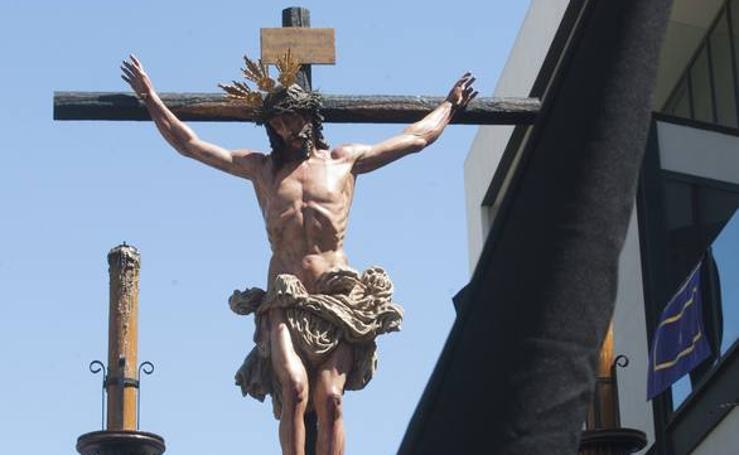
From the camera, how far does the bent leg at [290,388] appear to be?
28.8 ft

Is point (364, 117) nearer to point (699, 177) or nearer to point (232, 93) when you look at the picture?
point (232, 93)

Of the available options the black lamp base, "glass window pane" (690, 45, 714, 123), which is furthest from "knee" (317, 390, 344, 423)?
"glass window pane" (690, 45, 714, 123)

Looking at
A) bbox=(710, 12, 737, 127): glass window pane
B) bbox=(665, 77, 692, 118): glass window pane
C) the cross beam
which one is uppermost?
bbox=(665, 77, 692, 118): glass window pane

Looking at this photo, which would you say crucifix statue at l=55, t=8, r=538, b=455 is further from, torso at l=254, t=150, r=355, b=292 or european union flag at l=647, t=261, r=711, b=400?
european union flag at l=647, t=261, r=711, b=400

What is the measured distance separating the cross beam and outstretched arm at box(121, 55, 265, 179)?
0.17m

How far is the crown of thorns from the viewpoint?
9219 mm

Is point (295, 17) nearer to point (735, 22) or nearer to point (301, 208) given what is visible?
point (301, 208)

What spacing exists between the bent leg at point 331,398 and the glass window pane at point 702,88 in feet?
64.2

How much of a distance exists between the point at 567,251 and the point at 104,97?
26.5 feet

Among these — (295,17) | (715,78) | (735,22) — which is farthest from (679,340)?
(295,17)

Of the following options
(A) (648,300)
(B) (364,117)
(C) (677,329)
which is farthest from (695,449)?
(B) (364,117)

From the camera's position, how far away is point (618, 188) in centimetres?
239

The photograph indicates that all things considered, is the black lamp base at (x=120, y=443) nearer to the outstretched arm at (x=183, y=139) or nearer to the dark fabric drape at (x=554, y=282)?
the outstretched arm at (x=183, y=139)

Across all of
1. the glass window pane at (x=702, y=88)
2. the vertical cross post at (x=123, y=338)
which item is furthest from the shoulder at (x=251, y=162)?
the glass window pane at (x=702, y=88)
